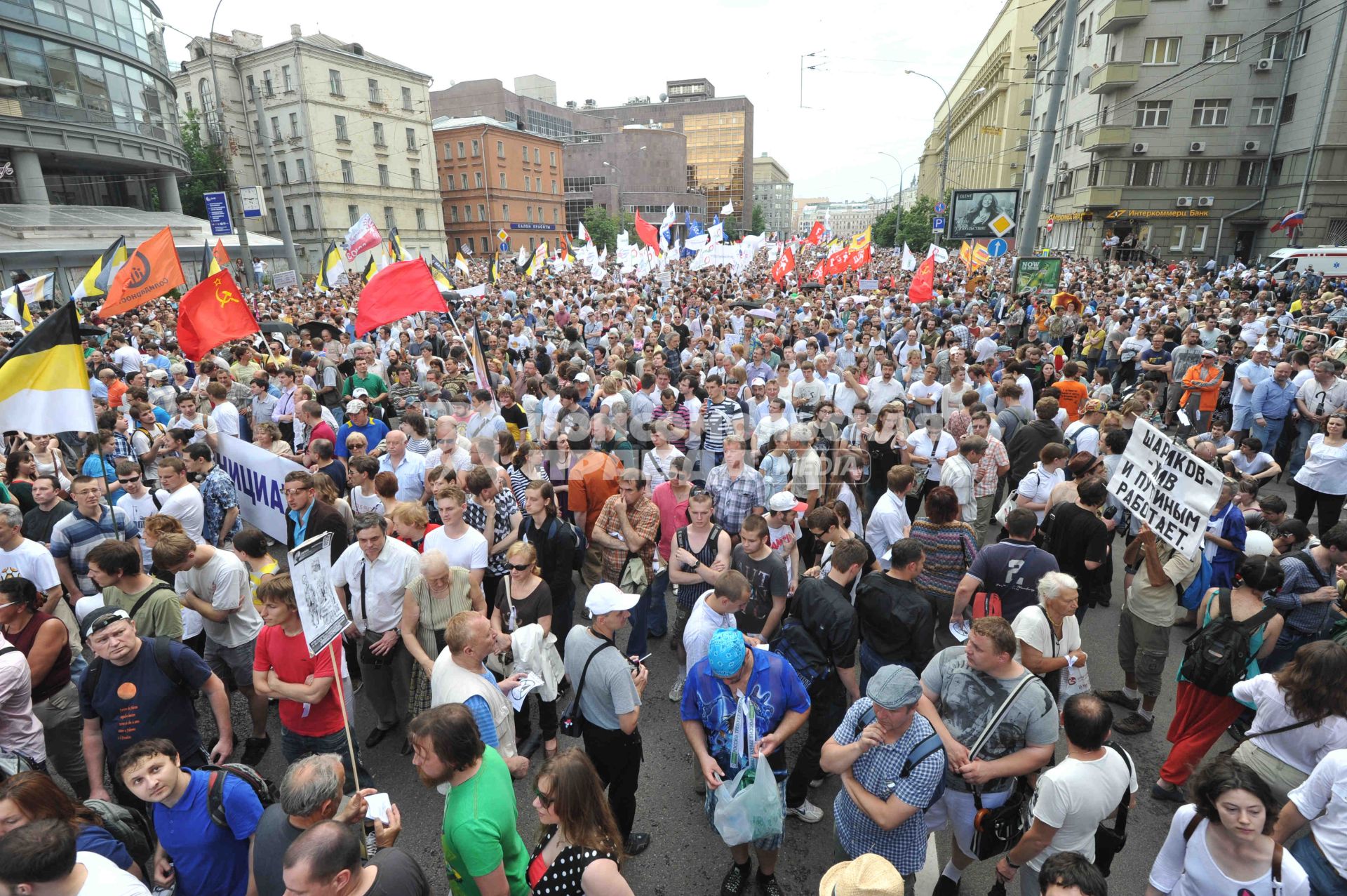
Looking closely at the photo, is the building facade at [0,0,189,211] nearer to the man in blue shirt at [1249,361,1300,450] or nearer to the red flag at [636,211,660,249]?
the red flag at [636,211,660,249]

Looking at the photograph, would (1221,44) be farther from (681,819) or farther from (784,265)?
(681,819)

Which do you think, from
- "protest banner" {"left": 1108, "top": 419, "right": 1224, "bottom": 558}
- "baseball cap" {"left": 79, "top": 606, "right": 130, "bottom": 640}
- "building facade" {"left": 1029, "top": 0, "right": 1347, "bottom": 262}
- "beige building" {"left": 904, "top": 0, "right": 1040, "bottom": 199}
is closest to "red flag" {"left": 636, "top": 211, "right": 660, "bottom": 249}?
"protest banner" {"left": 1108, "top": 419, "right": 1224, "bottom": 558}

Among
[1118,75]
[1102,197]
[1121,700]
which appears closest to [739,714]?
[1121,700]

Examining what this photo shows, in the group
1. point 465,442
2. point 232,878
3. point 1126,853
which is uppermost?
point 465,442

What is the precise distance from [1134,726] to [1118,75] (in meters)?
47.1

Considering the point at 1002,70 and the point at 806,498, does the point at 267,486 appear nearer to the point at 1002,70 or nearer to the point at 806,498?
the point at 806,498

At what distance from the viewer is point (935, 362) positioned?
11305mm

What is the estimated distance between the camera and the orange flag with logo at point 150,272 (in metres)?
11.2

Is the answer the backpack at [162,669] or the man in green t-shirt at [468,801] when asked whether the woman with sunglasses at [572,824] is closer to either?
the man in green t-shirt at [468,801]

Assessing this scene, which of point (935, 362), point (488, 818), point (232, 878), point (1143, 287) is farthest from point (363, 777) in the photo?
point (1143, 287)

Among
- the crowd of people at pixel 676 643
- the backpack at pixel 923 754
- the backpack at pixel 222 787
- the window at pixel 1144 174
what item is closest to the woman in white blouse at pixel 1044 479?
the crowd of people at pixel 676 643

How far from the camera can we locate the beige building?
Result: 200 ft

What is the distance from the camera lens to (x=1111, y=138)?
1571 inches

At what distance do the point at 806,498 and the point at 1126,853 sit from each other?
138 inches
